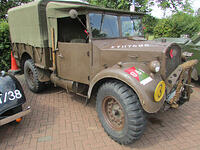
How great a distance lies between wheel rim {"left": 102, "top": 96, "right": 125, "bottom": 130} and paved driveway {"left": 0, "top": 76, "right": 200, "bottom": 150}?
29cm

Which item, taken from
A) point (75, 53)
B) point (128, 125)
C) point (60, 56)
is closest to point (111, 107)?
point (128, 125)

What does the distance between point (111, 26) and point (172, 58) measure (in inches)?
53.9

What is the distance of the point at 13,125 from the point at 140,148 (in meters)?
2.48

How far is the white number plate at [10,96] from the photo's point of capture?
8.71 feet

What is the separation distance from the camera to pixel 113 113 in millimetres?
2727

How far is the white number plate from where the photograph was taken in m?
2.65

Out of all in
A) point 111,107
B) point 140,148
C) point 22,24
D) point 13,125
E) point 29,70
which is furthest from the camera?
point 29,70

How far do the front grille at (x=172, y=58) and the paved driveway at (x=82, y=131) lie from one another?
1.16 metres

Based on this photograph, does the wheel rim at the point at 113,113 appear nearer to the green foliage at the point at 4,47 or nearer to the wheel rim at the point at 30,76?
the wheel rim at the point at 30,76

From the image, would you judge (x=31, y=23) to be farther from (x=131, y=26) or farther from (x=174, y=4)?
(x=174, y=4)

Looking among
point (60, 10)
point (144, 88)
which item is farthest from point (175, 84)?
point (60, 10)

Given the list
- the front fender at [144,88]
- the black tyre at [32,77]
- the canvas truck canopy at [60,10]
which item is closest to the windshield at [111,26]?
the canvas truck canopy at [60,10]

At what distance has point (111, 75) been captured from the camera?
255cm

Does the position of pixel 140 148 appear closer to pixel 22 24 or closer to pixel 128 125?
pixel 128 125
